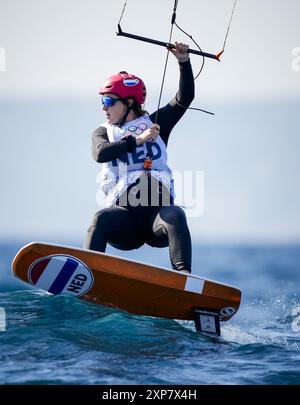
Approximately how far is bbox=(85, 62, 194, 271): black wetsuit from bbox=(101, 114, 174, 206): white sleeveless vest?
4.9 inches

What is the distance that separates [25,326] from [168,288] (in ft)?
4.16

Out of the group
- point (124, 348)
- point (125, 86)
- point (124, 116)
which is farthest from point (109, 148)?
point (124, 348)

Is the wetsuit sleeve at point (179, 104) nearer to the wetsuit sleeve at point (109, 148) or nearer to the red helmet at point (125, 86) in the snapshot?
the red helmet at point (125, 86)

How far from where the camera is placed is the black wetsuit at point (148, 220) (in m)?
8.61

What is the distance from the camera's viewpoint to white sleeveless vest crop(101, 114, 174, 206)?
897 cm

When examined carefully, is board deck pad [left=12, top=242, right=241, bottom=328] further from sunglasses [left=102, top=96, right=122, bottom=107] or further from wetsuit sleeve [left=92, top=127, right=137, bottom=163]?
sunglasses [left=102, top=96, right=122, bottom=107]

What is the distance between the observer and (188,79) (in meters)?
9.00

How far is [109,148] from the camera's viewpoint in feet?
28.3

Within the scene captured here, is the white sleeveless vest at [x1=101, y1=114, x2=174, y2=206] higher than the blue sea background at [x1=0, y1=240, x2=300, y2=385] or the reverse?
higher

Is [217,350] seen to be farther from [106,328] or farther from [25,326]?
[25,326]

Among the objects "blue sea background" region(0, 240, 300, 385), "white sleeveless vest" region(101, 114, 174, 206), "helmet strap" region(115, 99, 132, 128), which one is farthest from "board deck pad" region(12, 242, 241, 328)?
"helmet strap" region(115, 99, 132, 128)

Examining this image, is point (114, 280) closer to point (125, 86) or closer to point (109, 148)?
point (109, 148)
